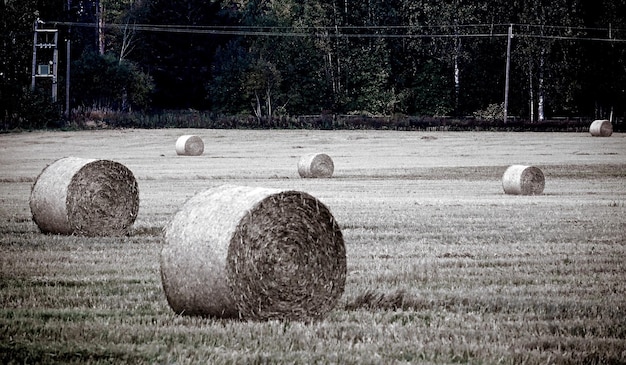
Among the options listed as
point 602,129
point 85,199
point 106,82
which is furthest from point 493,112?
point 85,199

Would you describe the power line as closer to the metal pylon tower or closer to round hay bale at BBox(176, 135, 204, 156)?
the metal pylon tower

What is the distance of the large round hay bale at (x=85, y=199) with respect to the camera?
678 inches

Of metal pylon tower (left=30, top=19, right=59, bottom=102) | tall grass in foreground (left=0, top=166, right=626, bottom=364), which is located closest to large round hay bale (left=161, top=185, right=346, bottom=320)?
tall grass in foreground (left=0, top=166, right=626, bottom=364)

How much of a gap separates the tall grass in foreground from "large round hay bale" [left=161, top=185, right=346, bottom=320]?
0.71 feet

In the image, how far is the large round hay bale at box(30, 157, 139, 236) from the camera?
1722cm

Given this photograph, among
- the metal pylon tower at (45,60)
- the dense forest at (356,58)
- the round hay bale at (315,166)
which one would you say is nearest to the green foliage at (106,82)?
the dense forest at (356,58)

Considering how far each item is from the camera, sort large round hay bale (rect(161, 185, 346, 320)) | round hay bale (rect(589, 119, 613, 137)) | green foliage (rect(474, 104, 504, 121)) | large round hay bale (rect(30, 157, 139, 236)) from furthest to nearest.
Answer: green foliage (rect(474, 104, 504, 121)) → round hay bale (rect(589, 119, 613, 137)) → large round hay bale (rect(30, 157, 139, 236)) → large round hay bale (rect(161, 185, 346, 320))

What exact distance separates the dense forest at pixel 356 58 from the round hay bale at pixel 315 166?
36947 mm

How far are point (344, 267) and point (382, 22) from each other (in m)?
80.9

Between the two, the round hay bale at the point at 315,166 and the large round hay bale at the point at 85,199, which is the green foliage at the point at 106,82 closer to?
the round hay bale at the point at 315,166

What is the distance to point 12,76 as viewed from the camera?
215 feet

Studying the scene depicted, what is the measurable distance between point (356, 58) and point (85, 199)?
69.2m

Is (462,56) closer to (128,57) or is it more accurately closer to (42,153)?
(128,57)

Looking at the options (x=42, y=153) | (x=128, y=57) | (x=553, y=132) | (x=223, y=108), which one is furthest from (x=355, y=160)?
(x=128, y=57)
